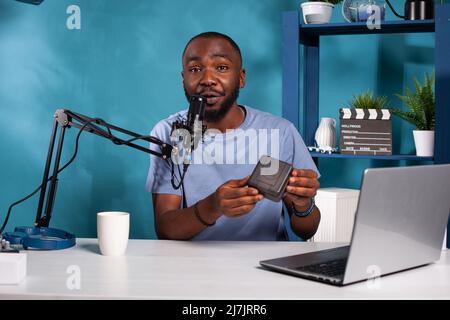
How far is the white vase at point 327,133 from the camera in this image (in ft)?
10.7

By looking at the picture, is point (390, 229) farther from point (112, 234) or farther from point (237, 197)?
point (112, 234)

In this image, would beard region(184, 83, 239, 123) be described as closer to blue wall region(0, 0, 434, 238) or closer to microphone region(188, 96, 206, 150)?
microphone region(188, 96, 206, 150)

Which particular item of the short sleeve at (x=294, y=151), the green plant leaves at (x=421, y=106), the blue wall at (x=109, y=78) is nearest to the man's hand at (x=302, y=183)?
the short sleeve at (x=294, y=151)

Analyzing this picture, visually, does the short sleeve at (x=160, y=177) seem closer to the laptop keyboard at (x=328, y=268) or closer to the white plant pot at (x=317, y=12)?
the laptop keyboard at (x=328, y=268)

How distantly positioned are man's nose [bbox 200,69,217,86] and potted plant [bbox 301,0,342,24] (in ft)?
3.27

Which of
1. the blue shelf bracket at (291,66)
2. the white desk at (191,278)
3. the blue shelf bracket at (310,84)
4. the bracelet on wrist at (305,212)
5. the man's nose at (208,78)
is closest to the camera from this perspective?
the white desk at (191,278)

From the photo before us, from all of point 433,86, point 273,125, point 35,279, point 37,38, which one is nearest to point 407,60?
point 433,86

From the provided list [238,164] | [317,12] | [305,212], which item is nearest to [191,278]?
[305,212]

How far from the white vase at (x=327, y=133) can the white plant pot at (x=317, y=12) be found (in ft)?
1.62

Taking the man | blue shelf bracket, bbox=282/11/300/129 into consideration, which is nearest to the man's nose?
the man

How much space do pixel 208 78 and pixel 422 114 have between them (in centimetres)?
130

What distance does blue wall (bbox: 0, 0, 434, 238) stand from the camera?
3625 mm

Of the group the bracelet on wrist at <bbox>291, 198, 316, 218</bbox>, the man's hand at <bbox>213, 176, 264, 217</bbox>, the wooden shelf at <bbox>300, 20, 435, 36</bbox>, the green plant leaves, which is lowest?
the bracelet on wrist at <bbox>291, 198, 316, 218</bbox>
